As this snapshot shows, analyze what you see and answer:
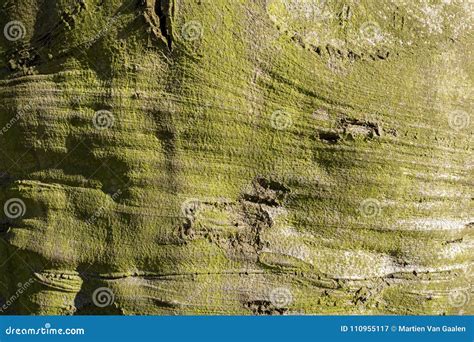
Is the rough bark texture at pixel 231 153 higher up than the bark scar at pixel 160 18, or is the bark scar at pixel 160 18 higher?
the bark scar at pixel 160 18

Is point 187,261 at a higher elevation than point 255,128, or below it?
below

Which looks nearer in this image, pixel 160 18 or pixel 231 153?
pixel 160 18

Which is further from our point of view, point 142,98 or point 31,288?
point 31,288

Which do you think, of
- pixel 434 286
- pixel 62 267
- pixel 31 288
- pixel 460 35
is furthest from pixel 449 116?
pixel 31 288

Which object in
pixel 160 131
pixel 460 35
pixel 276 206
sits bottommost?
Result: pixel 276 206

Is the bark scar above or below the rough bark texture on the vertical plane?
above

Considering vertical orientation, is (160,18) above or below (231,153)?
above

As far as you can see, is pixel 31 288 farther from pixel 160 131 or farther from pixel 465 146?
pixel 465 146
